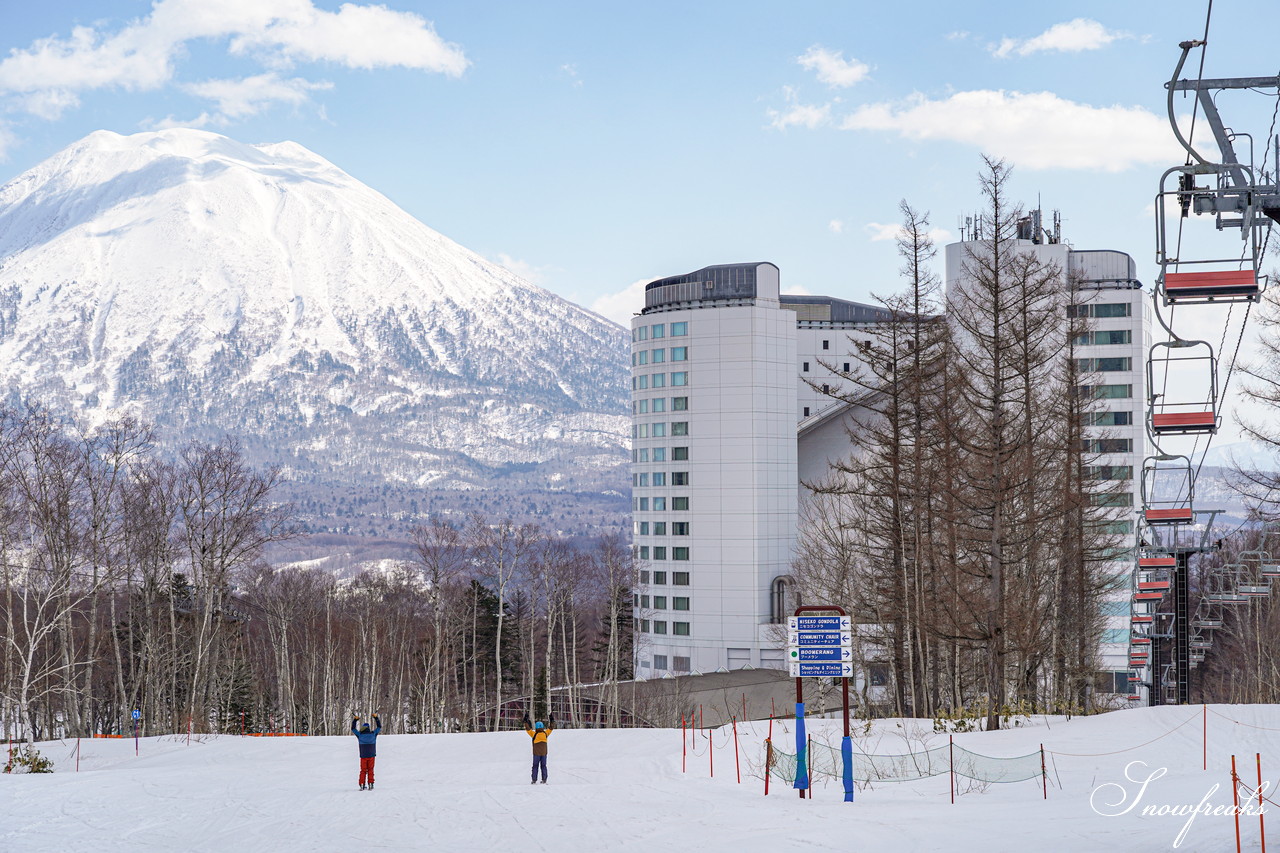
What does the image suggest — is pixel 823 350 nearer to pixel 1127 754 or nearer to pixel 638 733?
pixel 638 733

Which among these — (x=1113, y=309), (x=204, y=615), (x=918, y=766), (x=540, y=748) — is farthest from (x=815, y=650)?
(x=1113, y=309)

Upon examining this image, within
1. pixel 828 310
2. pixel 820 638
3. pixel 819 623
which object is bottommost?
pixel 820 638

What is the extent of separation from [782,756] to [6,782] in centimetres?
1738

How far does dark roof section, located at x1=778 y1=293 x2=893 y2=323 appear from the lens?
124 m

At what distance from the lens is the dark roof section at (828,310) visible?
124 metres

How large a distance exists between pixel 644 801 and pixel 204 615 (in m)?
36.6

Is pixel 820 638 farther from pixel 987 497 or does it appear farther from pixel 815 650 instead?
pixel 987 497

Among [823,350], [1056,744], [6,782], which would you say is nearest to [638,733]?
[1056,744]

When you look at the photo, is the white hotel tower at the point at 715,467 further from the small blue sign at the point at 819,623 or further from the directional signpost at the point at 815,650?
the small blue sign at the point at 819,623

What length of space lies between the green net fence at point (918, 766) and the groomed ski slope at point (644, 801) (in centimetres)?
42

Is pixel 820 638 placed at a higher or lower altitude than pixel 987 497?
lower

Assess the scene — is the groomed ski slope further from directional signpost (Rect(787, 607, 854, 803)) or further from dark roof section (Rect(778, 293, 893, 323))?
dark roof section (Rect(778, 293, 893, 323))

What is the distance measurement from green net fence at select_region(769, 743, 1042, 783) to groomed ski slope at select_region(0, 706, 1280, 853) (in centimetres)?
42

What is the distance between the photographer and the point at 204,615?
173 ft
